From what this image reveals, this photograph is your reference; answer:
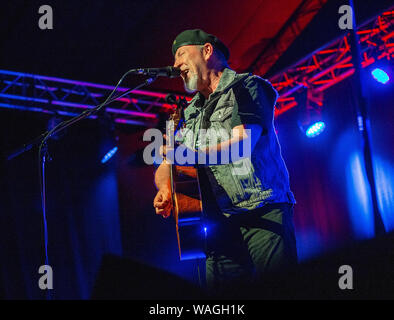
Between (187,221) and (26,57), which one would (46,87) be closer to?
(26,57)

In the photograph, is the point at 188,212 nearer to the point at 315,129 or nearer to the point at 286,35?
the point at 286,35

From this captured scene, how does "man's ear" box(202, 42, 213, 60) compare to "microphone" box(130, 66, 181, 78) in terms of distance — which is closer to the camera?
"microphone" box(130, 66, 181, 78)

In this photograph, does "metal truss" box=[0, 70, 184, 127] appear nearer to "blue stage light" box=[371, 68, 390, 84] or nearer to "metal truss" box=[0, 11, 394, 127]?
"metal truss" box=[0, 11, 394, 127]

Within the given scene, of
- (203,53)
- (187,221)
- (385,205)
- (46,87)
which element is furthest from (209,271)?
(385,205)

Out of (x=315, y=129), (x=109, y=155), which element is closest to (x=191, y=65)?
(x=109, y=155)

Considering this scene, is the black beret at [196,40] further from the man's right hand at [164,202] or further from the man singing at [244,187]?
the man's right hand at [164,202]

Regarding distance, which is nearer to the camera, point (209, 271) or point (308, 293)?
point (308, 293)

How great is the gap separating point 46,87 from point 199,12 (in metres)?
2.44

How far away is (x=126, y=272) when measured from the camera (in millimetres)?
1173

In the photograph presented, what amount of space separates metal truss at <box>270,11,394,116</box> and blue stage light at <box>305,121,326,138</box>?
37cm

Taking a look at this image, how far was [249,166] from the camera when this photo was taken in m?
2.71

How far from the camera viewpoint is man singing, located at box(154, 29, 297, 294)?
259cm

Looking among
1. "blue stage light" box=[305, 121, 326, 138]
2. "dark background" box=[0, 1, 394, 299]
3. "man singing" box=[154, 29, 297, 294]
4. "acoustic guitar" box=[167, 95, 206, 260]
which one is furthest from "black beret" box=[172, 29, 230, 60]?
"blue stage light" box=[305, 121, 326, 138]

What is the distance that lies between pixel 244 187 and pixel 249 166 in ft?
0.43
